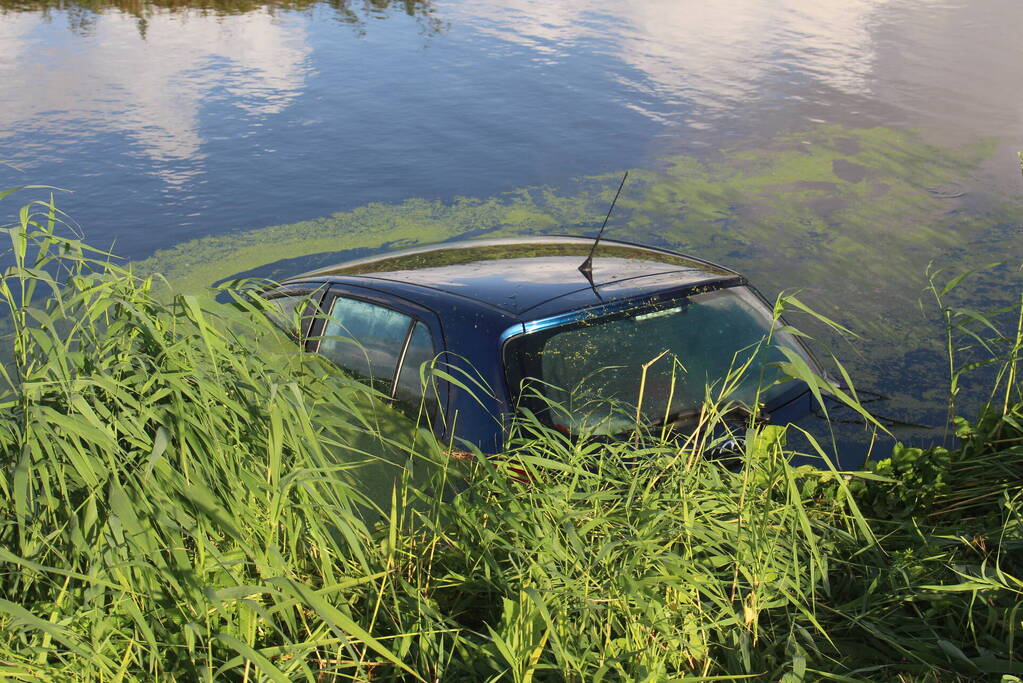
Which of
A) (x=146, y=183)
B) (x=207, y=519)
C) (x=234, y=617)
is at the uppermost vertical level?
(x=207, y=519)

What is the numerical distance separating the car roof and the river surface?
211 centimetres

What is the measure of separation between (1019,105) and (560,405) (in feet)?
41.3

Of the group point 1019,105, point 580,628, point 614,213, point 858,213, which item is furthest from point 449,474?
point 1019,105

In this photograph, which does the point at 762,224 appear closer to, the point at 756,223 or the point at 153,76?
the point at 756,223

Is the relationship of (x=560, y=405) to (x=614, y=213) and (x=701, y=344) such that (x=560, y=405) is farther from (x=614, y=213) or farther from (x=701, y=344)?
(x=614, y=213)

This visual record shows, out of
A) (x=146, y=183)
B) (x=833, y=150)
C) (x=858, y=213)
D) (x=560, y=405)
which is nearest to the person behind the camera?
(x=560, y=405)

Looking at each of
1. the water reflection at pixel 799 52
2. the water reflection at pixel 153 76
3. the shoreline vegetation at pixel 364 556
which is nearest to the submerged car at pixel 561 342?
the shoreline vegetation at pixel 364 556

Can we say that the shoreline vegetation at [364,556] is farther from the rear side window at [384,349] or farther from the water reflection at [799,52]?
the water reflection at [799,52]

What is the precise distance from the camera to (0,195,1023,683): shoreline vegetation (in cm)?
241

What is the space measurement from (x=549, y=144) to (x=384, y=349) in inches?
313

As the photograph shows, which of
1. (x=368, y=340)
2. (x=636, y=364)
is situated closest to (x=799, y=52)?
(x=368, y=340)

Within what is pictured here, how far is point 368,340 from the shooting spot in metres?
3.94

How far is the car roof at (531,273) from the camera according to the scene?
3.52 meters

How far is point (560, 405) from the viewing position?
119 inches
